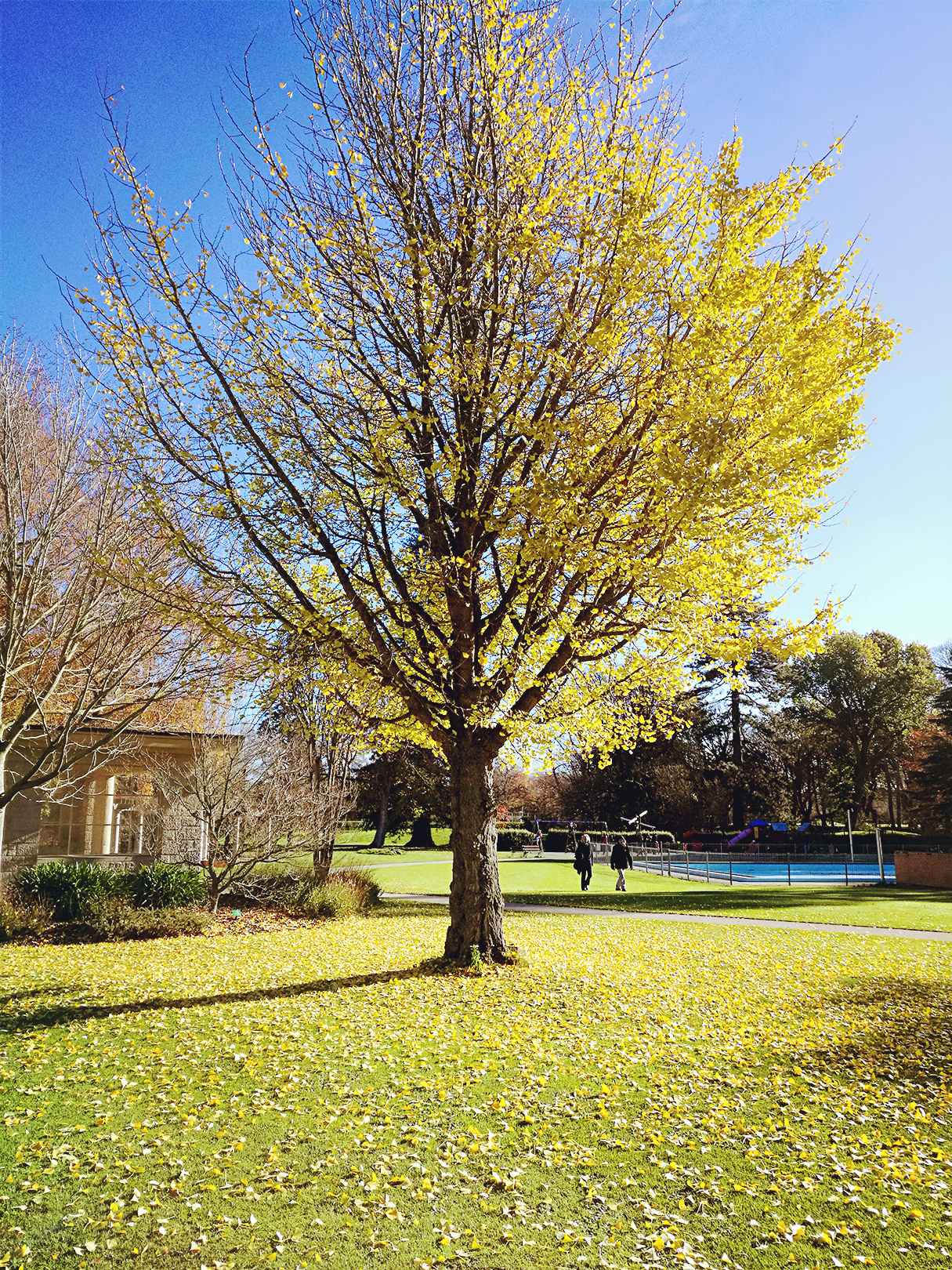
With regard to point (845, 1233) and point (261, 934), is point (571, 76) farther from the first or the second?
point (261, 934)

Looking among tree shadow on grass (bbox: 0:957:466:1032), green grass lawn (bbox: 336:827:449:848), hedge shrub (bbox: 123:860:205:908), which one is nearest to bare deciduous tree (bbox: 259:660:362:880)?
hedge shrub (bbox: 123:860:205:908)

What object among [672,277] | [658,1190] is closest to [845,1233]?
[658,1190]

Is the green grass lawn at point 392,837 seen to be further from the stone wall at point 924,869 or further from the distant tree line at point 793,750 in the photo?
the stone wall at point 924,869

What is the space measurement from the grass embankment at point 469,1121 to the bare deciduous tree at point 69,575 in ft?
11.4

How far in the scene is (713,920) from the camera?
58.3ft

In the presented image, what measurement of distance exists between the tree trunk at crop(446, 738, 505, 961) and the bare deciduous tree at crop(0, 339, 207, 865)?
396cm

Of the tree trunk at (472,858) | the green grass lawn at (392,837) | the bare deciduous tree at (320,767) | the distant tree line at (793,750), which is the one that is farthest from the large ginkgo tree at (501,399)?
the green grass lawn at (392,837)

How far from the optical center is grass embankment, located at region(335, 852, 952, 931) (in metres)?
18.1

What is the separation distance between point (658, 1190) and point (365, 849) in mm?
41544

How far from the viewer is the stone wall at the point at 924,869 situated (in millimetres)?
26031

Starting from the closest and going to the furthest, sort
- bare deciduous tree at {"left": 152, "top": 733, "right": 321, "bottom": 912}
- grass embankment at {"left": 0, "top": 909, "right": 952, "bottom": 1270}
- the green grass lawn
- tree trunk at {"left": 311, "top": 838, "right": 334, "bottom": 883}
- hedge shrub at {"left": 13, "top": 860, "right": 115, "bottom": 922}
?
grass embankment at {"left": 0, "top": 909, "right": 952, "bottom": 1270}
hedge shrub at {"left": 13, "top": 860, "right": 115, "bottom": 922}
bare deciduous tree at {"left": 152, "top": 733, "right": 321, "bottom": 912}
tree trunk at {"left": 311, "top": 838, "right": 334, "bottom": 883}
the green grass lawn

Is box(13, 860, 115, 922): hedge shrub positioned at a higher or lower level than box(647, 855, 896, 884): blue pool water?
higher

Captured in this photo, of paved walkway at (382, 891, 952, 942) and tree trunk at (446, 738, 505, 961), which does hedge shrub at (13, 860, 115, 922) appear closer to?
tree trunk at (446, 738, 505, 961)

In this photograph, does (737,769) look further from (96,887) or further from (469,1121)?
(469,1121)
